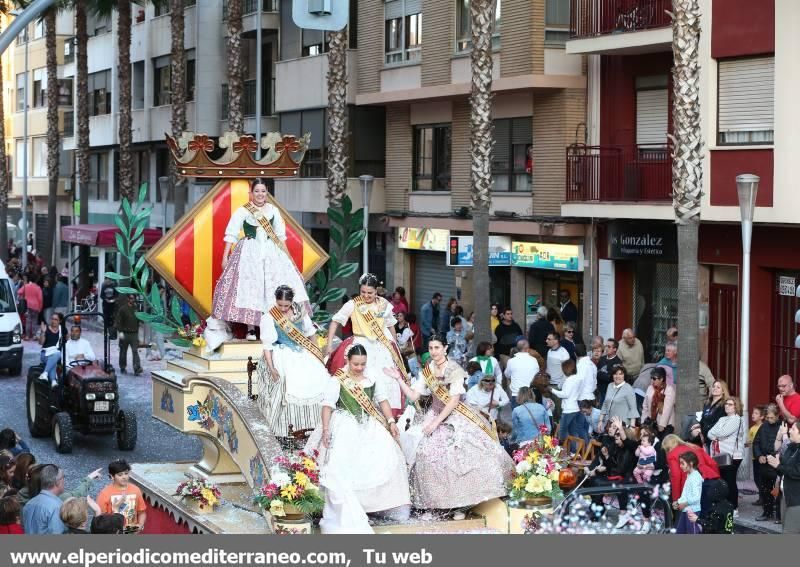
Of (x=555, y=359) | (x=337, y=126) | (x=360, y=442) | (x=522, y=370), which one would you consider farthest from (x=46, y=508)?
(x=337, y=126)

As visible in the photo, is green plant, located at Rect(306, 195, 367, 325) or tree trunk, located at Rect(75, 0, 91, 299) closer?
green plant, located at Rect(306, 195, 367, 325)

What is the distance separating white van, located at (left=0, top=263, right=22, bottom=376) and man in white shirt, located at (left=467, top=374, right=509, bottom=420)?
1312cm

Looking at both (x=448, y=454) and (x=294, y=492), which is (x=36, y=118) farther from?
(x=294, y=492)

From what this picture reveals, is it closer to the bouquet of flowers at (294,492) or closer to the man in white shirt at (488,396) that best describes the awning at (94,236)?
the man in white shirt at (488,396)

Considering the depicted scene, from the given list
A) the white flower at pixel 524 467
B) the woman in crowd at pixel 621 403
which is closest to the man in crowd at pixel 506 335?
the woman in crowd at pixel 621 403

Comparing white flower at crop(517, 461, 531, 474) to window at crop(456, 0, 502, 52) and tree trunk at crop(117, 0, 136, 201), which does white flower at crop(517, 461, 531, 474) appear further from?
tree trunk at crop(117, 0, 136, 201)

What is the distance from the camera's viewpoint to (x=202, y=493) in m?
13.8

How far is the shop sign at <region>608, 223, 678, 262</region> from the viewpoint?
26047 mm

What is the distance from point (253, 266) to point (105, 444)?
26.7 ft

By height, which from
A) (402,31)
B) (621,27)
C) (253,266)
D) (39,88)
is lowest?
(253,266)

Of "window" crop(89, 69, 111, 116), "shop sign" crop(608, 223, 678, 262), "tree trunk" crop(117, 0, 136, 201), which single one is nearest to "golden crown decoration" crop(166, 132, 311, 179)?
"shop sign" crop(608, 223, 678, 262)

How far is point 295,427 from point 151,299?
3.23m

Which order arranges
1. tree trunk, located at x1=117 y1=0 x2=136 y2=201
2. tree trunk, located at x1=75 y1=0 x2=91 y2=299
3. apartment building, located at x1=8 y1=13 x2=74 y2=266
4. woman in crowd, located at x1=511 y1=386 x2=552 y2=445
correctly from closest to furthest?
woman in crowd, located at x1=511 y1=386 x2=552 y2=445 < tree trunk, located at x1=117 y1=0 x2=136 y2=201 < tree trunk, located at x1=75 y1=0 x2=91 y2=299 < apartment building, located at x1=8 y1=13 x2=74 y2=266
